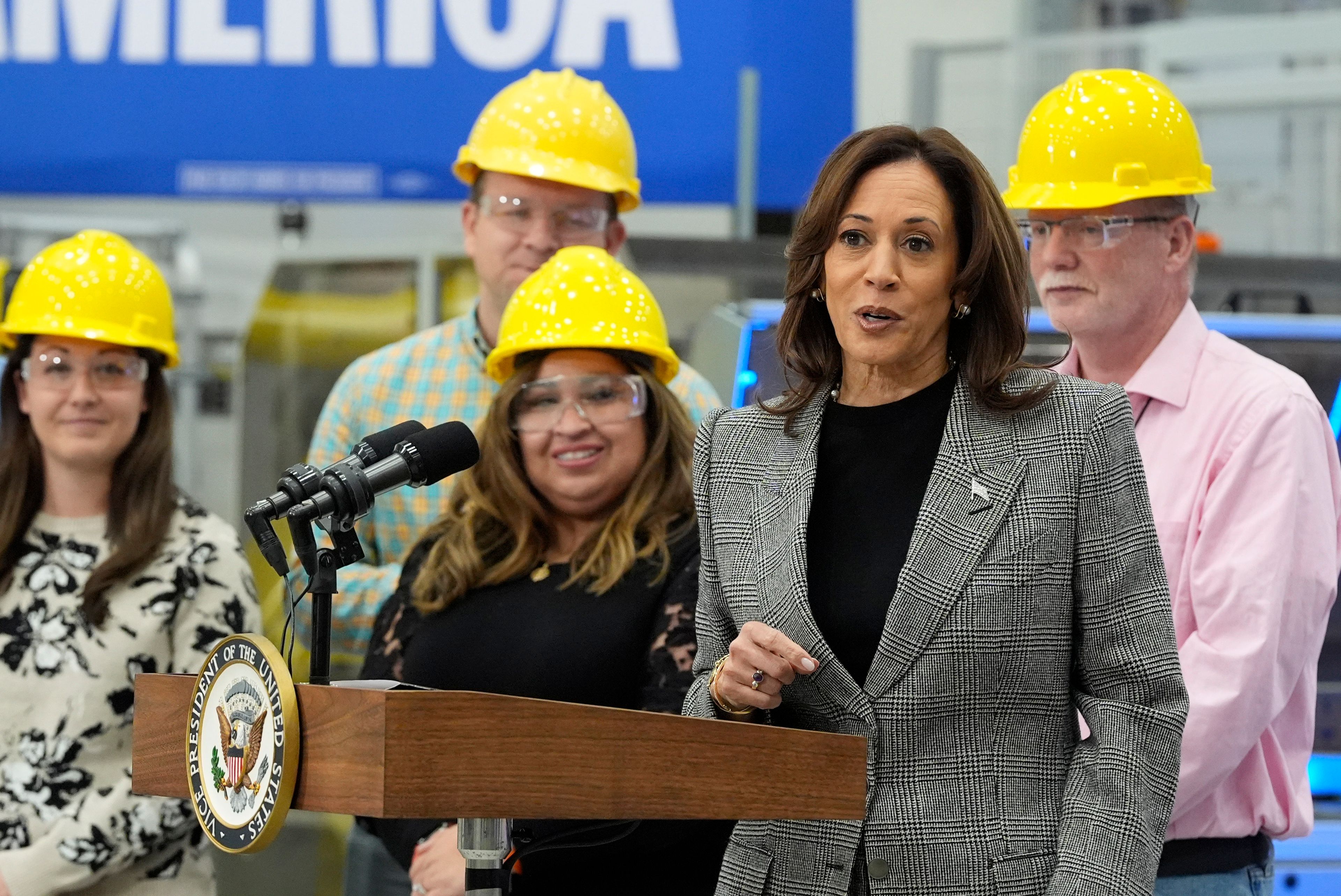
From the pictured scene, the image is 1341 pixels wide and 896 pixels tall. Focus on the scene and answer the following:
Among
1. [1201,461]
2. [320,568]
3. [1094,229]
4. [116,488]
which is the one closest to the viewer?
[320,568]

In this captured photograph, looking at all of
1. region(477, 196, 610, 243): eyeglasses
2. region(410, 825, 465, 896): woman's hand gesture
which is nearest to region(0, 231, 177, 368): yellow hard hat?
region(477, 196, 610, 243): eyeglasses

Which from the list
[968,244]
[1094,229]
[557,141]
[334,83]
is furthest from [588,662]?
[334,83]

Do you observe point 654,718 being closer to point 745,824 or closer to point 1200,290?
point 745,824

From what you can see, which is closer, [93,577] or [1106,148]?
[1106,148]

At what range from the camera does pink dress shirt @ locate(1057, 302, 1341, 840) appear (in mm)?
→ 2074

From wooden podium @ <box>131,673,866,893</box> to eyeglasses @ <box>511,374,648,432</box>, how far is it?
3.31ft

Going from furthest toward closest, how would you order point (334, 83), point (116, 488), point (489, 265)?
point (334, 83)
point (489, 265)
point (116, 488)

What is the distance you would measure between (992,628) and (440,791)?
638 mm

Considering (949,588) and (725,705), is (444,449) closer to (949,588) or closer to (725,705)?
(725,705)

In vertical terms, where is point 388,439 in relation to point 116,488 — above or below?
above

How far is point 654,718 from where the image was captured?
55.9 inches

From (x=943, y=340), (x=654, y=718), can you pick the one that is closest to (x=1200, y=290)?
(x=943, y=340)

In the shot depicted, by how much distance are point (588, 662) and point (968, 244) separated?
0.85 m

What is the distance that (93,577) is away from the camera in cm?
272
